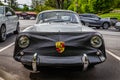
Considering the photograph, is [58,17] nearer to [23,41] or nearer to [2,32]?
[23,41]

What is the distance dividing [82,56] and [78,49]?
0.21 m

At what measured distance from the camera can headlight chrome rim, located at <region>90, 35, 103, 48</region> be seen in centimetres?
591

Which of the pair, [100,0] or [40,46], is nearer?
[40,46]

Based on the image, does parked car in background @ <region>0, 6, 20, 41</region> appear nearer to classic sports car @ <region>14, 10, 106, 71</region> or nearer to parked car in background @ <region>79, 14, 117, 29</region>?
classic sports car @ <region>14, 10, 106, 71</region>

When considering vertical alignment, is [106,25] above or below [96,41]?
below

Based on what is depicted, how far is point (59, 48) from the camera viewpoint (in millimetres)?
5723

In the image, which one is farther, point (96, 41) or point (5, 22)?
point (5, 22)

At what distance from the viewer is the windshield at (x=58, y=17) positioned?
7.73 m

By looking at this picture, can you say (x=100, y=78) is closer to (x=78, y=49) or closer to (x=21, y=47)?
(x=78, y=49)

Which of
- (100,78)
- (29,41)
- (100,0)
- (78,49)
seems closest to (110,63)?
(100,78)

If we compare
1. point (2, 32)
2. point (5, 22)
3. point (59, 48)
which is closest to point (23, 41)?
point (59, 48)

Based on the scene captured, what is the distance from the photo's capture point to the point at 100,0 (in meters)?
51.4

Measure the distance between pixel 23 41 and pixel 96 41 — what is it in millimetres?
1478

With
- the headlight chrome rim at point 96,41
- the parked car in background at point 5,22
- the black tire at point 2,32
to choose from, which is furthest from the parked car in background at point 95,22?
the headlight chrome rim at point 96,41
